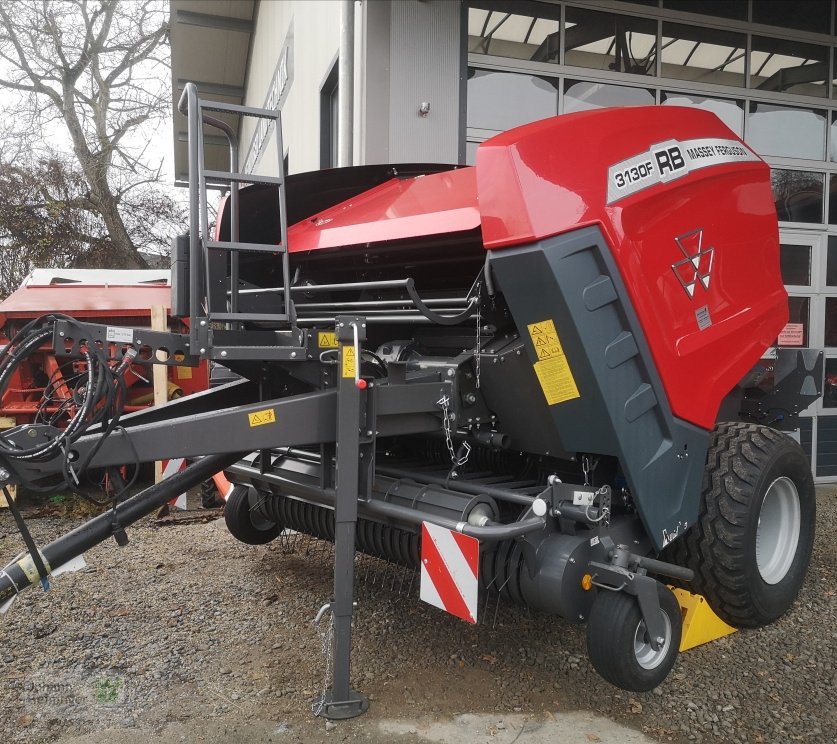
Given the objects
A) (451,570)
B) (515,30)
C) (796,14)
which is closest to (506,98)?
(515,30)

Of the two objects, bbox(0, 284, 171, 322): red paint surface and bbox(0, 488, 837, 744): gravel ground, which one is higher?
bbox(0, 284, 171, 322): red paint surface

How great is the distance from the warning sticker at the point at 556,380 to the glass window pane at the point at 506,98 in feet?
11.1

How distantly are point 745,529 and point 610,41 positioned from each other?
4246 millimetres

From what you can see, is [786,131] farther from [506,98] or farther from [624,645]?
Answer: [624,645]

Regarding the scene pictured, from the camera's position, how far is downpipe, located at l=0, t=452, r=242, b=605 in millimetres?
2357

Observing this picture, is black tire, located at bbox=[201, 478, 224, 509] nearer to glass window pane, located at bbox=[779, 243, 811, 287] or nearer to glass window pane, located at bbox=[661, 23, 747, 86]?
glass window pane, located at bbox=[661, 23, 747, 86]

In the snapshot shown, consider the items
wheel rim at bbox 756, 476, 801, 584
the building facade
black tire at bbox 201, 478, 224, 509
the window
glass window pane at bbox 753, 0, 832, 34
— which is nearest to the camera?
wheel rim at bbox 756, 476, 801, 584

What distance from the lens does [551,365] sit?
260 cm

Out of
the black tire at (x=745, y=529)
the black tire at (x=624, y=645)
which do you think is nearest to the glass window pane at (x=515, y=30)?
the black tire at (x=745, y=529)

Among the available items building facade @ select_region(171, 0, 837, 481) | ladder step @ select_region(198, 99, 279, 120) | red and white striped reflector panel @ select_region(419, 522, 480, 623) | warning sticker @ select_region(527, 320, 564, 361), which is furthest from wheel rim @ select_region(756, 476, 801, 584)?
building facade @ select_region(171, 0, 837, 481)

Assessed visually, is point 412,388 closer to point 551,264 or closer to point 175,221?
point 551,264

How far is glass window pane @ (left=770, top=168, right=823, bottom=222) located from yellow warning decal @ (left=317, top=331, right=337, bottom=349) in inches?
196

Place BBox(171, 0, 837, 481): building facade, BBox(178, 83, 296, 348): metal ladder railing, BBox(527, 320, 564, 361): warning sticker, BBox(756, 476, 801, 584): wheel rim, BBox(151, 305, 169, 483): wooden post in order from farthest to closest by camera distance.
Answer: BBox(151, 305, 169, 483): wooden post < BBox(171, 0, 837, 481): building facade < BBox(756, 476, 801, 584): wheel rim < BBox(527, 320, 564, 361): warning sticker < BBox(178, 83, 296, 348): metal ladder railing

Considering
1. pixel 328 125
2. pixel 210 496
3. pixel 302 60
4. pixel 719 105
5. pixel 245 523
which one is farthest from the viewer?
pixel 302 60
